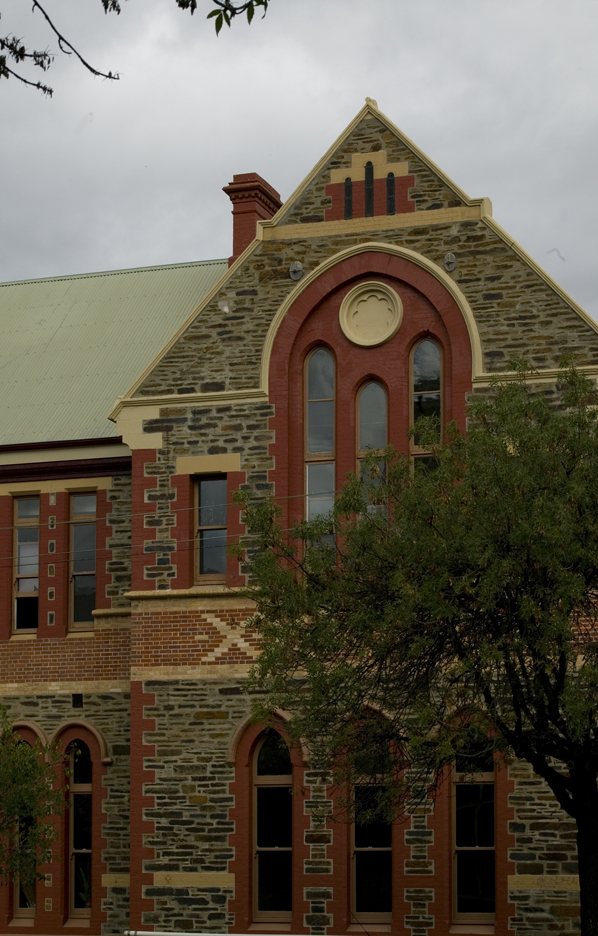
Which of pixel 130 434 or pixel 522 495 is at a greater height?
pixel 130 434

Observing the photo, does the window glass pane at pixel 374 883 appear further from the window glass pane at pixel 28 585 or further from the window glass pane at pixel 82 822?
the window glass pane at pixel 28 585

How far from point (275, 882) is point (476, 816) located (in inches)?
122

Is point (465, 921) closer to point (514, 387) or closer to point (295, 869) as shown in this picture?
point (295, 869)

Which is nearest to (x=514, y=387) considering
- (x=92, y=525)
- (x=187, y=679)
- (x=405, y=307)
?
(x=405, y=307)

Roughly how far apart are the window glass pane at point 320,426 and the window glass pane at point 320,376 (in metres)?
0.14

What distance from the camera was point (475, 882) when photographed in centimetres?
2119

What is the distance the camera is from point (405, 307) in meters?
22.5

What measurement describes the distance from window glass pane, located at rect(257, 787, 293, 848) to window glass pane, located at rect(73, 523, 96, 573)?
5255 mm

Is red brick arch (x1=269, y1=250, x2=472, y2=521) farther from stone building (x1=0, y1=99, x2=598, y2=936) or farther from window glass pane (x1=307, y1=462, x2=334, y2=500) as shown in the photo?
window glass pane (x1=307, y1=462, x2=334, y2=500)

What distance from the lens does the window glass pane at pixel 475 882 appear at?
21094mm

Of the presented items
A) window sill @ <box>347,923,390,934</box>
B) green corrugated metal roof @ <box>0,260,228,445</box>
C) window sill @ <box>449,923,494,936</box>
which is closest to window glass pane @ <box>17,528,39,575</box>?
green corrugated metal roof @ <box>0,260,228,445</box>

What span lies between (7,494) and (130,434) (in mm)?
3488

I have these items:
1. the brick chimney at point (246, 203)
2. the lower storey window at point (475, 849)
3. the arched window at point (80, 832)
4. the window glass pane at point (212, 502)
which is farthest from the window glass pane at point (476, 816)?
the brick chimney at point (246, 203)

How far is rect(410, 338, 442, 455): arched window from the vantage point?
2220 cm
